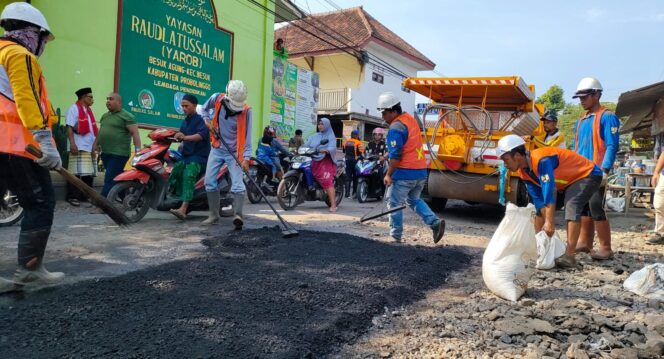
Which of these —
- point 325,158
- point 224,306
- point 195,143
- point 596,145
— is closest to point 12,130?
point 224,306

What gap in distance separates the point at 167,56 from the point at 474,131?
6.31m

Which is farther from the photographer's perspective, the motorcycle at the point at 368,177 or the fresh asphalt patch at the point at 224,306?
the motorcycle at the point at 368,177

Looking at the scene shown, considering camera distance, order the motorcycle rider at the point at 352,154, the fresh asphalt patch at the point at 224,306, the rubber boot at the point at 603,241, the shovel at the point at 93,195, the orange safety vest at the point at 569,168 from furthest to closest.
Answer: the motorcycle rider at the point at 352,154
the rubber boot at the point at 603,241
the orange safety vest at the point at 569,168
the shovel at the point at 93,195
the fresh asphalt patch at the point at 224,306

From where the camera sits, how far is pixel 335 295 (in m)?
2.96

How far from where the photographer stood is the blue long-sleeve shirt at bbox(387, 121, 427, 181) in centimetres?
488

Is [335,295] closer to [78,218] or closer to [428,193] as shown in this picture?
[78,218]

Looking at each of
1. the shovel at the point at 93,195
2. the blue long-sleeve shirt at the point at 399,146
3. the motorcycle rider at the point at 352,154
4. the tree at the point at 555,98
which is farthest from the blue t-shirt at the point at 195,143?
the tree at the point at 555,98

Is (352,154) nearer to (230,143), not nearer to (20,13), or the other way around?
(230,143)

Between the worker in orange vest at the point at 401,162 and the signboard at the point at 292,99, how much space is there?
30.1ft

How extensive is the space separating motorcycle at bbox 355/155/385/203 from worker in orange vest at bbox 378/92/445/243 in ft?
15.0

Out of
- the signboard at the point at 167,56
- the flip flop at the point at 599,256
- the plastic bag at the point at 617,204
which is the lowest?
the flip flop at the point at 599,256

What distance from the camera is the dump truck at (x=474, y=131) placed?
706cm

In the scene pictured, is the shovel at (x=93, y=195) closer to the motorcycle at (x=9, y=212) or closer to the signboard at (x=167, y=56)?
the motorcycle at (x=9, y=212)

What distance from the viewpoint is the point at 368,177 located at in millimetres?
9844
